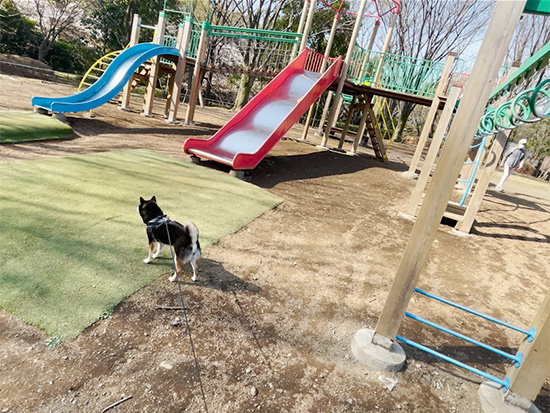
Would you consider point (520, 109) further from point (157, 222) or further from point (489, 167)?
point (157, 222)

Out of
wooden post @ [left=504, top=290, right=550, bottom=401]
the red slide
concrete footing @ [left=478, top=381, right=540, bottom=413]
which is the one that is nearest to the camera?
wooden post @ [left=504, top=290, right=550, bottom=401]

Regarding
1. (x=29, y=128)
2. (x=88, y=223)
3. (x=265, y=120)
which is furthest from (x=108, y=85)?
(x=88, y=223)

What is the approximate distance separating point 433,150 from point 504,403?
520 centimetres

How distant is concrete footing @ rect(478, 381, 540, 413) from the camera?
95.9 inches

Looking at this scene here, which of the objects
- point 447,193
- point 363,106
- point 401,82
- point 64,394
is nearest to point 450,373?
point 447,193

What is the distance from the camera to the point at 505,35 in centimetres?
217

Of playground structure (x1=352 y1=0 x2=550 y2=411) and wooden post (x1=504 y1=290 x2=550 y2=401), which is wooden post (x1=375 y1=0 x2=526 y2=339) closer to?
playground structure (x1=352 y1=0 x2=550 y2=411)

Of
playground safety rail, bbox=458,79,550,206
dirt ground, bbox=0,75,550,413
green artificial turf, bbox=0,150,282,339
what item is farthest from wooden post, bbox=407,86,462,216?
green artificial turf, bbox=0,150,282,339

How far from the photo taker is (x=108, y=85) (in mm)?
10625

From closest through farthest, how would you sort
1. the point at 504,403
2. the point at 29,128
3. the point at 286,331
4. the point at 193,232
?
the point at 504,403, the point at 286,331, the point at 193,232, the point at 29,128

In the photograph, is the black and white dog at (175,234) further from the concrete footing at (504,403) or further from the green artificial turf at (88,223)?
the concrete footing at (504,403)

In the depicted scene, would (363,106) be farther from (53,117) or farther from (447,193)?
(447,193)

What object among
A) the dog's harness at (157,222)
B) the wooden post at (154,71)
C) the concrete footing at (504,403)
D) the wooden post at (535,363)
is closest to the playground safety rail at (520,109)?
the wooden post at (535,363)

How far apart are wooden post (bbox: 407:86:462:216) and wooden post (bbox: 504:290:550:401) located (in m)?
4.53
